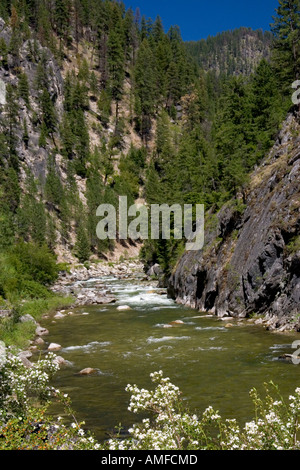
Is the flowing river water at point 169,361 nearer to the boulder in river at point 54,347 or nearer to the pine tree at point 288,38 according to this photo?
the boulder in river at point 54,347

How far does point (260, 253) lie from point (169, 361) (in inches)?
353

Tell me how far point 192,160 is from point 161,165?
4332cm

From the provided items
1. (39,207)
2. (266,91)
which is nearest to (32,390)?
(266,91)

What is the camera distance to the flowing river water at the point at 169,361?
10.2 meters

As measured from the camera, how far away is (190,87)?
385 ft

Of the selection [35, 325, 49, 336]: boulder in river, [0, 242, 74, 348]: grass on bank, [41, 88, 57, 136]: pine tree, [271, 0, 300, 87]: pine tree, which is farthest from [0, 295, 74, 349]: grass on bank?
[41, 88, 57, 136]: pine tree

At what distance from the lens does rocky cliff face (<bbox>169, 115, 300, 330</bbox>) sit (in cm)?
1828

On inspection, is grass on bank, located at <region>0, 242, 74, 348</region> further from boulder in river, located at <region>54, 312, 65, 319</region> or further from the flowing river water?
the flowing river water

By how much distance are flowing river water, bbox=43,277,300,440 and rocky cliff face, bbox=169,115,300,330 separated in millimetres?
1435

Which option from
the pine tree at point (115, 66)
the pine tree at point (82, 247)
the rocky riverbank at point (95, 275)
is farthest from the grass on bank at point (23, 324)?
the pine tree at point (115, 66)

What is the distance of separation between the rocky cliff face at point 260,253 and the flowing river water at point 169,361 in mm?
1435

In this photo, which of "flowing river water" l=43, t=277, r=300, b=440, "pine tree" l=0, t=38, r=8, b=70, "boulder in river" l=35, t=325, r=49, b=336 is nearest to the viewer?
"flowing river water" l=43, t=277, r=300, b=440

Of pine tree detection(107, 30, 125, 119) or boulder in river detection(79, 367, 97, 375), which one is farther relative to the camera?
pine tree detection(107, 30, 125, 119)

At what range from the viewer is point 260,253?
802 inches
